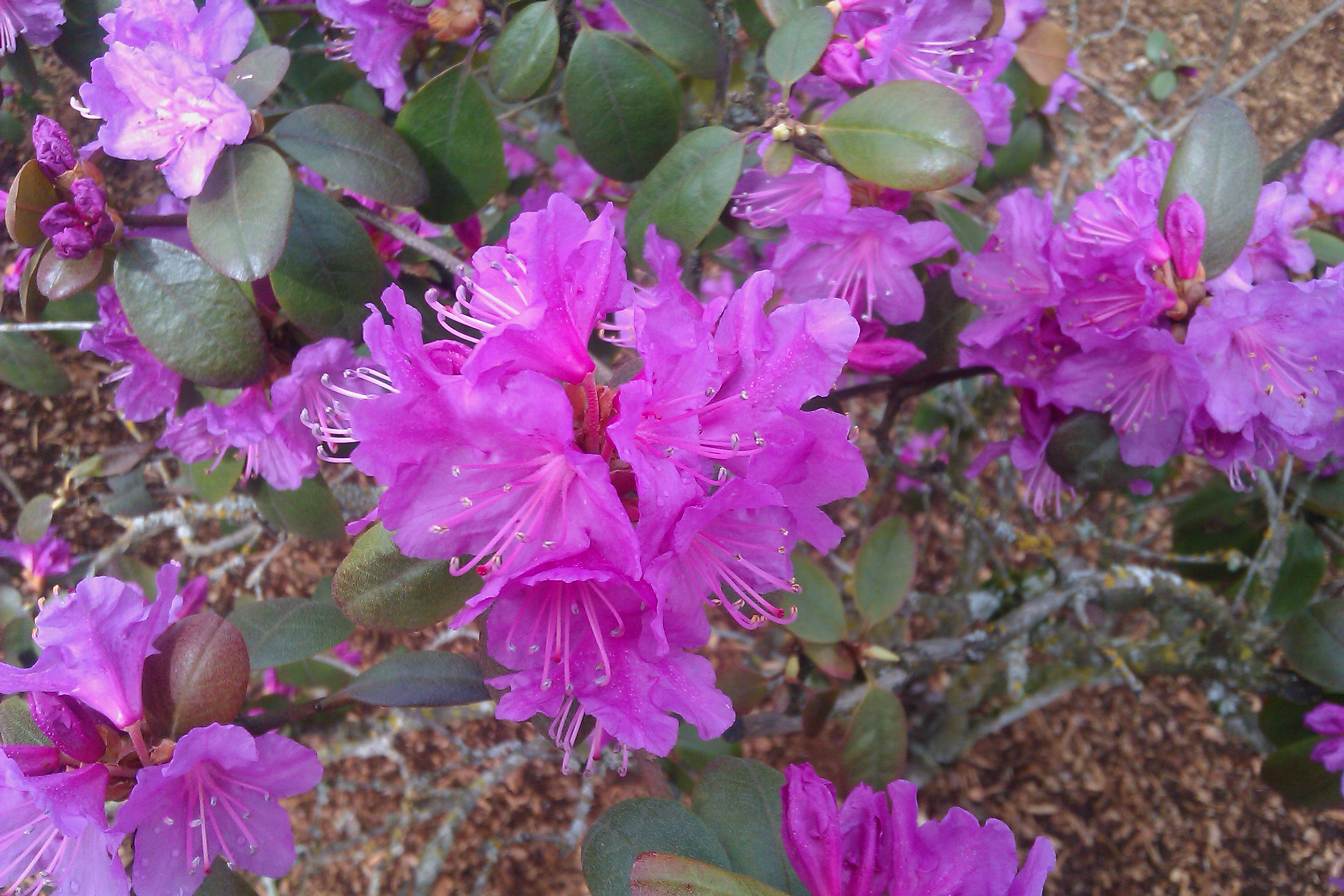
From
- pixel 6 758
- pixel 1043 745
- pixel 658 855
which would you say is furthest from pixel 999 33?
pixel 1043 745

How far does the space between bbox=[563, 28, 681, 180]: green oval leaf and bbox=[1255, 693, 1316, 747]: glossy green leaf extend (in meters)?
1.33

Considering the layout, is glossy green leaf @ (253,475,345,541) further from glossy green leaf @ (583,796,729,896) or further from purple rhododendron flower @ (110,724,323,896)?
glossy green leaf @ (583,796,729,896)

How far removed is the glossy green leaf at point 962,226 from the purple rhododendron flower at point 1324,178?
478mm

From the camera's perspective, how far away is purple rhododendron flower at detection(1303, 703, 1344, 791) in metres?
1.12

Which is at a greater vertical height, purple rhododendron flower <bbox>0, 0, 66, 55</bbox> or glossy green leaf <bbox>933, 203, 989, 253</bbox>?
purple rhododendron flower <bbox>0, 0, 66, 55</bbox>

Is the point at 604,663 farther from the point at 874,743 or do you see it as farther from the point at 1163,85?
the point at 1163,85

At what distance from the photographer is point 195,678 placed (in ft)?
2.47

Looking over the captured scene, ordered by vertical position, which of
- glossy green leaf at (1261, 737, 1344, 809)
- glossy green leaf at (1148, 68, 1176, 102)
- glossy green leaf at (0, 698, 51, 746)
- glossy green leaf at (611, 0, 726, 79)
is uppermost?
glossy green leaf at (611, 0, 726, 79)

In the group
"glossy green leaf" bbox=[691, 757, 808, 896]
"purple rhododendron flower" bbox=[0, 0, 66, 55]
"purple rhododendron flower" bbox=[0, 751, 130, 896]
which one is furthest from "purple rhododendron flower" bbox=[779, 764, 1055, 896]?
"purple rhododendron flower" bbox=[0, 0, 66, 55]

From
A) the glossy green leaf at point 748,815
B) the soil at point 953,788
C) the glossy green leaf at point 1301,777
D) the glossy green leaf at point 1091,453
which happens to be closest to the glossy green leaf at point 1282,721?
the glossy green leaf at point 1301,777

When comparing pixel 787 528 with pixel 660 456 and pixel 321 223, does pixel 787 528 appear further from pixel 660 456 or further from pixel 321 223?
pixel 321 223

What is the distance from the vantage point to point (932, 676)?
82.4 inches

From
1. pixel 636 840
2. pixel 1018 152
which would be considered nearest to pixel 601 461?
pixel 636 840

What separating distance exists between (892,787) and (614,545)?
1.15 feet
